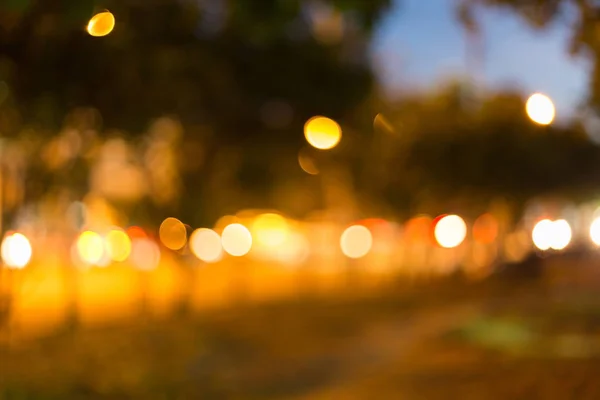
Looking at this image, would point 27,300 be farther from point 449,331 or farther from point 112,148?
point 449,331

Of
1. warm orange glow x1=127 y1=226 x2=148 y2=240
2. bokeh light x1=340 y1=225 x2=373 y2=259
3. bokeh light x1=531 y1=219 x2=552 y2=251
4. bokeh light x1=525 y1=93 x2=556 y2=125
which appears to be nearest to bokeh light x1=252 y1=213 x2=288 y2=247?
bokeh light x1=340 y1=225 x2=373 y2=259

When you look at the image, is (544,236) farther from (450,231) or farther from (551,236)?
(450,231)

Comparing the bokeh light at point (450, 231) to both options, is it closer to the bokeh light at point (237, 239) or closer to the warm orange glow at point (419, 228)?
the warm orange glow at point (419, 228)

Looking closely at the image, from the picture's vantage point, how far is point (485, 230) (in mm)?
39219

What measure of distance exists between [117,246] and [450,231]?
14.5m

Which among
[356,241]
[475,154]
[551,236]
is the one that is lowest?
[551,236]

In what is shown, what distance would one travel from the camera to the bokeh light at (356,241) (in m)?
50.8

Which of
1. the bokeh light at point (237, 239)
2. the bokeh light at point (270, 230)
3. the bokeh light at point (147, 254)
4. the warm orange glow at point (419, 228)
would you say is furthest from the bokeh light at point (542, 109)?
the bokeh light at point (270, 230)

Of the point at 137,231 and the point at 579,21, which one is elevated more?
the point at 137,231

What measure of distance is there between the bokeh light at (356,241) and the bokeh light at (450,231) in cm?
1058

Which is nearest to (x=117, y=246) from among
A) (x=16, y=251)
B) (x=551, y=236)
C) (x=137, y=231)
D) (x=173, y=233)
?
(x=137, y=231)

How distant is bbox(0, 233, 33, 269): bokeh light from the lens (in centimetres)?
1508

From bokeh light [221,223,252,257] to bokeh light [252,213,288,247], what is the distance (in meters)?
4.56

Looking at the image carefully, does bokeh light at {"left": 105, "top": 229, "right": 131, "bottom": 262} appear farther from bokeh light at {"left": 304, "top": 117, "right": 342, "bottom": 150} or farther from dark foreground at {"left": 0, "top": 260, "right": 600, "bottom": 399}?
bokeh light at {"left": 304, "top": 117, "right": 342, "bottom": 150}
